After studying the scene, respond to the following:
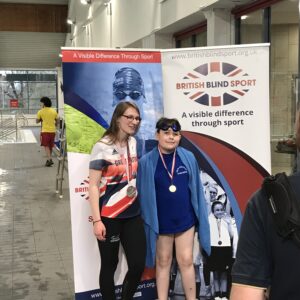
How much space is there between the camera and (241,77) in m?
3.31

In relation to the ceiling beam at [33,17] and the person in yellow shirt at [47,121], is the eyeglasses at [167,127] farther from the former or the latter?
the ceiling beam at [33,17]

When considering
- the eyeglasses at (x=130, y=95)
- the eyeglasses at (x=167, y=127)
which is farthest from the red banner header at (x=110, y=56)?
the eyeglasses at (x=167, y=127)

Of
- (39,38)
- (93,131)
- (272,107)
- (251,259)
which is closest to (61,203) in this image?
(272,107)

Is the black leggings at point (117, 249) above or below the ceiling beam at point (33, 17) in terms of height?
below

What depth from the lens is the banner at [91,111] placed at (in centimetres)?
309

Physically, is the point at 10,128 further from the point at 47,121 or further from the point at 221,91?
the point at 221,91

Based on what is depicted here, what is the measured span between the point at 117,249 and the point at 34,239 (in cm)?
251

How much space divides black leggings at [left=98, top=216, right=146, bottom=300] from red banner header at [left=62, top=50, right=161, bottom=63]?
3.43 feet

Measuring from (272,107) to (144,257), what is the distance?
118 inches

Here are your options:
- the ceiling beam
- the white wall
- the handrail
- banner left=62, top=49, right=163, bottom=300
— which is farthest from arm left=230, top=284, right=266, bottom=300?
the ceiling beam

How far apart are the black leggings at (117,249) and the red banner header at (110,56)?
1045mm

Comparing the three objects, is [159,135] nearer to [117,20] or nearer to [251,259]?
[251,259]

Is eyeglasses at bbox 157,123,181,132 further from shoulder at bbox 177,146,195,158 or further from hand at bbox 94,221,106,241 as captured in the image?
hand at bbox 94,221,106,241

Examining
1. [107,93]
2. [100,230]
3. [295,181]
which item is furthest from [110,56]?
[295,181]
